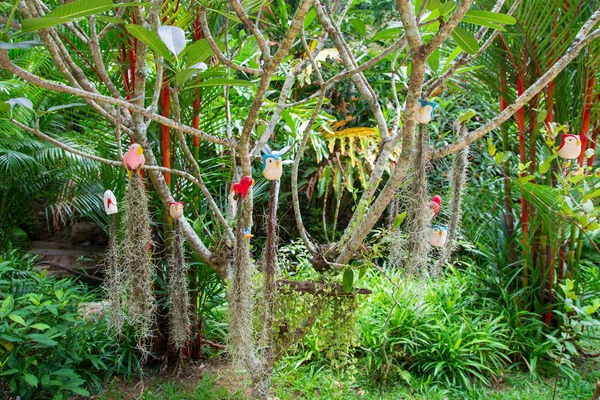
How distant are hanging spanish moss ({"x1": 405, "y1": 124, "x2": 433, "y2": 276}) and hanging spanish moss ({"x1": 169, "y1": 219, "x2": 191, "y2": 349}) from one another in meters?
0.73

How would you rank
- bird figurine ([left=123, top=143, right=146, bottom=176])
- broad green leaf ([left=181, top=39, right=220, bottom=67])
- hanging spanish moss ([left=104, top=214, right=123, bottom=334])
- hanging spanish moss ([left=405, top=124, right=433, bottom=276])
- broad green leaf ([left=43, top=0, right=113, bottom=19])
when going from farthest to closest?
hanging spanish moss ([left=104, top=214, right=123, bottom=334]) < hanging spanish moss ([left=405, top=124, right=433, bottom=276]) < bird figurine ([left=123, top=143, right=146, bottom=176]) < broad green leaf ([left=181, top=39, right=220, bottom=67]) < broad green leaf ([left=43, top=0, right=113, bottom=19])

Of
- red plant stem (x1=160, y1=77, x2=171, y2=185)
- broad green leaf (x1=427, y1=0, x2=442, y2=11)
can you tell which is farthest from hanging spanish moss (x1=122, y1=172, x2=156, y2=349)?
broad green leaf (x1=427, y1=0, x2=442, y2=11)

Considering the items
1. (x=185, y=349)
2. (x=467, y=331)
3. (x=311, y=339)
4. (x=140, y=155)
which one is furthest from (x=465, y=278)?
(x=140, y=155)

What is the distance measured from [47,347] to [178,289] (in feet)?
1.77

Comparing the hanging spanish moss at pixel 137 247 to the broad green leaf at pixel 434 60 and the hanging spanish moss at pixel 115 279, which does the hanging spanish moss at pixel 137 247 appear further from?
the broad green leaf at pixel 434 60

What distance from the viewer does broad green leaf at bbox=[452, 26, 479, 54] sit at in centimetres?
116

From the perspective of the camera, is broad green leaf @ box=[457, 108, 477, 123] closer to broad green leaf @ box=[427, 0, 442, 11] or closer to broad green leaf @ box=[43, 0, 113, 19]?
broad green leaf @ box=[427, 0, 442, 11]

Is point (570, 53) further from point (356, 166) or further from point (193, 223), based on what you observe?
point (356, 166)

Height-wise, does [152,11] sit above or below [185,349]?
above

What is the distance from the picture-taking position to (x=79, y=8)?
91 centimetres

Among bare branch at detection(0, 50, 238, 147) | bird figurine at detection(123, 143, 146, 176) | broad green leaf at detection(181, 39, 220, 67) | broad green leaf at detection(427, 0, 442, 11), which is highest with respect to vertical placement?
broad green leaf at detection(427, 0, 442, 11)

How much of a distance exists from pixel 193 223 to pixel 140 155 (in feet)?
2.83

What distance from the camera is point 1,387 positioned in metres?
1.78

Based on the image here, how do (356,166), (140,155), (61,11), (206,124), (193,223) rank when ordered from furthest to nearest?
(356,166) < (206,124) < (193,223) < (140,155) < (61,11)
